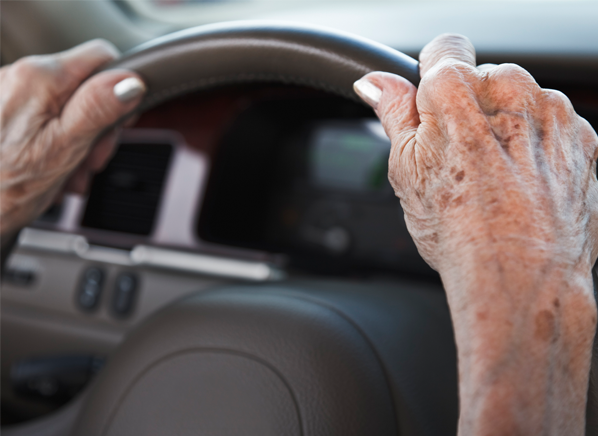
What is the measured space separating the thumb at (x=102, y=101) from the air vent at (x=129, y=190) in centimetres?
56

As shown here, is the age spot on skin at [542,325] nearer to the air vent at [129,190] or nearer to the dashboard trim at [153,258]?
the dashboard trim at [153,258]

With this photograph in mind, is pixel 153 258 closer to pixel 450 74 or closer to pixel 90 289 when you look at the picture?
pixel 90 289

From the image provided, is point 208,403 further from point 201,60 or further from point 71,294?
point 71,294

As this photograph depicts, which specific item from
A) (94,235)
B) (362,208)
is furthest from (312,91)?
(94,235)

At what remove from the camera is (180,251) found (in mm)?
1104

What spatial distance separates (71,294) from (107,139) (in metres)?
0.56

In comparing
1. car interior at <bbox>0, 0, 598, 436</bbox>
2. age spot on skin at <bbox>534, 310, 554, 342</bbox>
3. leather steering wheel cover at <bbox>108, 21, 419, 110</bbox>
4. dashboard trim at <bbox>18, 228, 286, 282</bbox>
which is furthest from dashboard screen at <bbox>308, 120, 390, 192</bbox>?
age spot on skin at <bbox>534, 310, 554, 342</bbox>

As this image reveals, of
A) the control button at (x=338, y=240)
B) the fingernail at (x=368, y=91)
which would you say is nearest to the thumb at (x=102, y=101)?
the fingernail at (x=368, y=91)

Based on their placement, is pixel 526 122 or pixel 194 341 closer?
pixel 526 122

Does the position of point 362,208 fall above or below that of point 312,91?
below

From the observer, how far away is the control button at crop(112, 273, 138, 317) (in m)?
1.10

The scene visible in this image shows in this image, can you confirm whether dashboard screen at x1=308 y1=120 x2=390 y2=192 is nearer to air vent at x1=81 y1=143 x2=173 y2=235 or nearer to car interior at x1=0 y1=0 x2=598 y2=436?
car interior at x1=0 y1=0 x2=598 y2=436

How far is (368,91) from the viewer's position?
0.47m

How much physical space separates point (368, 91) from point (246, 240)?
0.94 metres
